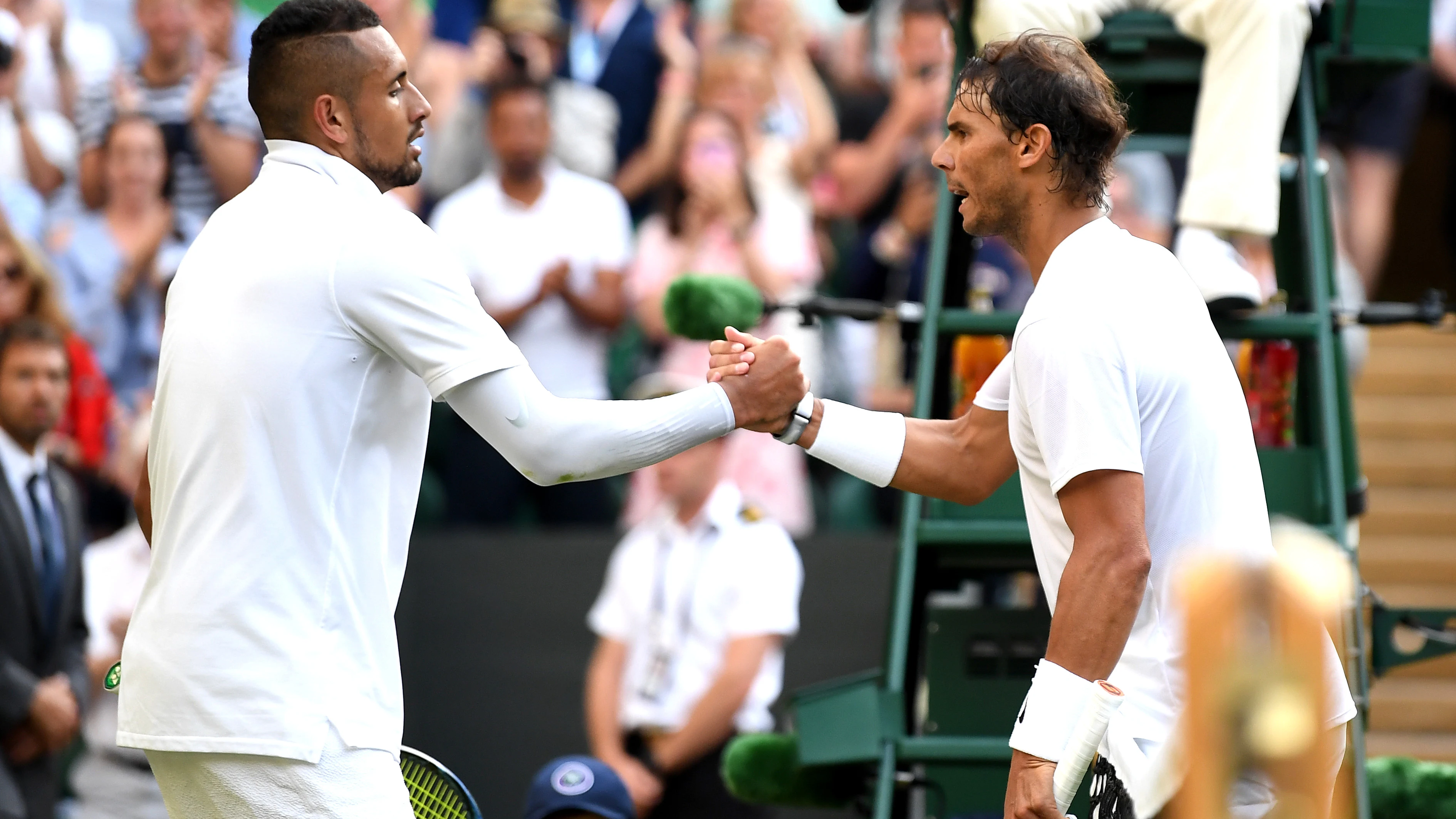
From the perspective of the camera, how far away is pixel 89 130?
7508mm

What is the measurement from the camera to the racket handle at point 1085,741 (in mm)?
2430

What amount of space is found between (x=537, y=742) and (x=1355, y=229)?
4.42 m

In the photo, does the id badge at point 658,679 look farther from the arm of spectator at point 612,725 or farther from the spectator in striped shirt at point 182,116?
the spectator in striped shirt at point 182,116

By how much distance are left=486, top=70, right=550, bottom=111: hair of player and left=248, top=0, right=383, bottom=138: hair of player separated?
Answer: 452cm

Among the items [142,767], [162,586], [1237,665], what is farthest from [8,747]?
[1237,665]

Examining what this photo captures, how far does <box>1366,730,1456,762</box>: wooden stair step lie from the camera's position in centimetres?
695

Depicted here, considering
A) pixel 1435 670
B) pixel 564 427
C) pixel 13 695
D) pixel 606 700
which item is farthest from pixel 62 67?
pixel 1435 670

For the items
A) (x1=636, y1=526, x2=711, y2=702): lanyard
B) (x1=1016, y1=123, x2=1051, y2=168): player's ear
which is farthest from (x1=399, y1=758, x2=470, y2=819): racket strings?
(x1=636, y1=526, x2=711, y2=702): lanyard

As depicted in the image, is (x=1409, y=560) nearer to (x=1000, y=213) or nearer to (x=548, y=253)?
(x=548, y=253)

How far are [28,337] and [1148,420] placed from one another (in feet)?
15.7

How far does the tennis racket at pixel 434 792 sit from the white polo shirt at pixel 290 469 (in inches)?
13.4

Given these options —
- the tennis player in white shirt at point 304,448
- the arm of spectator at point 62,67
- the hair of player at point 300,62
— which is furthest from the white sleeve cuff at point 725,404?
the arm of spectator at point 62,67

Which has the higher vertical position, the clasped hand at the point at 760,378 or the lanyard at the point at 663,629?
the clasped hand at the point at 760,378

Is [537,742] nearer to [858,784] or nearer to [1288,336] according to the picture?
[858,784]
